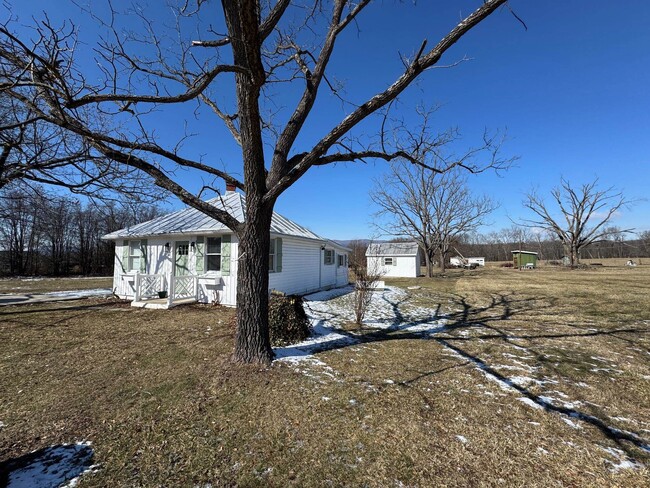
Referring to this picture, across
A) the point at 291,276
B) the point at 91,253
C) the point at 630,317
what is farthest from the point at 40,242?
the point at 630,317

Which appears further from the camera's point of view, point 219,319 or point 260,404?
point 219,319

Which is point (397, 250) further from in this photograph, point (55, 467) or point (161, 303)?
point (55, 467)

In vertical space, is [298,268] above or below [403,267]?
above

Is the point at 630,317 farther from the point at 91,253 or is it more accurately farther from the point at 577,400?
the point at 91,253

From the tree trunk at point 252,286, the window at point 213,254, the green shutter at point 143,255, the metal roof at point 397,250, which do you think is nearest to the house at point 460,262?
the metal roof at point 397,250

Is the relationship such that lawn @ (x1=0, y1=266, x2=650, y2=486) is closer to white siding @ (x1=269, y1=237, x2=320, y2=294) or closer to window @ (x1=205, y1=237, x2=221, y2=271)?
window @ (x1=205, y1=237, x2=221, y2=271)

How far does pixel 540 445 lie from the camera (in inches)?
108

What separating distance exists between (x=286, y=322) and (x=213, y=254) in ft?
19.6

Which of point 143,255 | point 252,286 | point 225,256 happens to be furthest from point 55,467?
point 143,255

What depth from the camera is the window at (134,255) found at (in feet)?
41.4

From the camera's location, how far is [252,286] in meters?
4.42

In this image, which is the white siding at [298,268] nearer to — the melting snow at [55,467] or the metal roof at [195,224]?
the metal roof at [195,224]

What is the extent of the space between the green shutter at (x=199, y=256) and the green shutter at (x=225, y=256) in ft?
3.16

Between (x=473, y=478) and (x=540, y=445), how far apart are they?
933 millimetres
